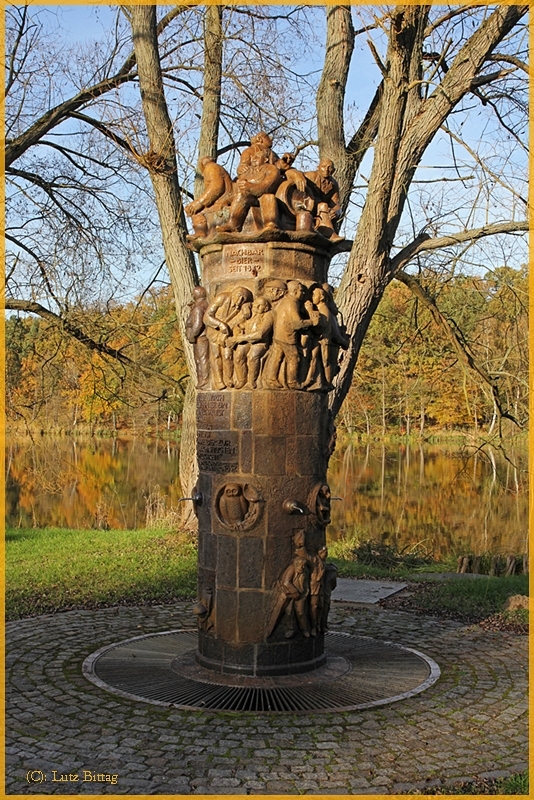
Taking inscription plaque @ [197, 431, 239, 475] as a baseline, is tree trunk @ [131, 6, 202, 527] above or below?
above

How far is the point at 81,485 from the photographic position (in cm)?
2817

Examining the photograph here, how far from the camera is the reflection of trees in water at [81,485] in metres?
15.4

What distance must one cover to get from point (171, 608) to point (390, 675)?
3578 millimetres

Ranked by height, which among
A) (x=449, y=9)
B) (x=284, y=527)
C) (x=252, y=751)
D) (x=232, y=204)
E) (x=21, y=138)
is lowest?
(x=252, y=751)

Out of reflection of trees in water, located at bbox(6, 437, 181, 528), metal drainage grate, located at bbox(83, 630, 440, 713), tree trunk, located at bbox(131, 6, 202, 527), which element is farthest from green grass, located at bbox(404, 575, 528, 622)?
reflection of trees in water, located at bbox(6, 437, 181, 528)

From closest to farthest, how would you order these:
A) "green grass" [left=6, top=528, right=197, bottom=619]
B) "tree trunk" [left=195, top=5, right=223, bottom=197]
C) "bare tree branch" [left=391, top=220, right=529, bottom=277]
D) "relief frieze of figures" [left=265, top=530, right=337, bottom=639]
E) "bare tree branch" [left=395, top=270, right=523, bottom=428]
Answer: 1. "relief frieze of figures" [left=265, top=530, right=337, bottom=639]
2. "green grass" [left=6, top=528, right=197, bottom=619]
3. "bare tree branch" [left=391, top=220, right=529, bottom=277]
4. "bare tree branch" [left=395, top=270, right=523, bottom=428]
5. "tree trunk" [left=195, top=5, right=223, bottom=197]

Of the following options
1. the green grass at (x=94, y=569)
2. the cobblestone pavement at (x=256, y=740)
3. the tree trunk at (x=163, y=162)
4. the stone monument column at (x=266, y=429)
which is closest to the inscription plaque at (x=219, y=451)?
the stone monument column at (x=266, y=429)

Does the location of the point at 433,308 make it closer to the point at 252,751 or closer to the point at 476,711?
the point at 476,711

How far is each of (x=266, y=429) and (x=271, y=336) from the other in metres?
0.80

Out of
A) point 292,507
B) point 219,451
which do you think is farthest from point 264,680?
point 219,451

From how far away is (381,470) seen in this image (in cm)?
3186

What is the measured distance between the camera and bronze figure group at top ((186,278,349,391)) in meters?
7.41

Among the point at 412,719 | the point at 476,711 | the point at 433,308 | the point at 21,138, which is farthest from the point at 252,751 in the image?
the point at 21,138

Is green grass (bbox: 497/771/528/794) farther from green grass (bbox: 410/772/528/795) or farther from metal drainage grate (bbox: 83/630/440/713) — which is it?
metal drainage grate (bbox: 83/630/440/713)
